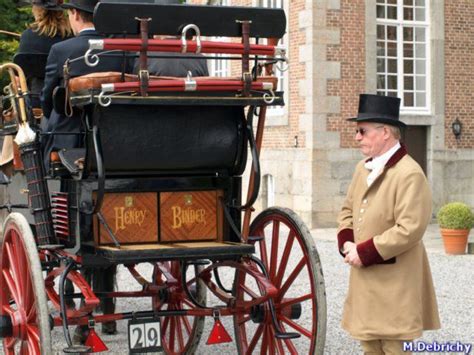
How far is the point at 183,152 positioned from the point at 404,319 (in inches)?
62.1

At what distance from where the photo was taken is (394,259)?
5215 millimetres

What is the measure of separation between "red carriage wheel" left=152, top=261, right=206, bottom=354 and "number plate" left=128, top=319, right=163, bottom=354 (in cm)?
72

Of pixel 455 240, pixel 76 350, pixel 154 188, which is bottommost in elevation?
pixel 455 240

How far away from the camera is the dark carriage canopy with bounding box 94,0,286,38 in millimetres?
5422

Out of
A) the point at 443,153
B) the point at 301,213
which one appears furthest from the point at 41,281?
the point at 443,153

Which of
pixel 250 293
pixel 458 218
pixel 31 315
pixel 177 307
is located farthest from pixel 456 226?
pixel 31 315

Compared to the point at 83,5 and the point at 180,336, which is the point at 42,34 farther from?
the point at 180,336

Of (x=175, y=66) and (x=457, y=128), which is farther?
(x=457, y=128)

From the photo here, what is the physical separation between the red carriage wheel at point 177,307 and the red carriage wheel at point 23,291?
3.26 feet

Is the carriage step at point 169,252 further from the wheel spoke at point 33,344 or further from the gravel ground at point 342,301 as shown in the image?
the gravel ground at point 342,301

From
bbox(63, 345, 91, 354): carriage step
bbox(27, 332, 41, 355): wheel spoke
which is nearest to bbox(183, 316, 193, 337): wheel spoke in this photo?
bbox(27, 332, 41, 355): wheel spoke

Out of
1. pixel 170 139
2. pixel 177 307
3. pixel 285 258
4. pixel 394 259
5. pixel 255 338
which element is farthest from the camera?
pixel 177 307

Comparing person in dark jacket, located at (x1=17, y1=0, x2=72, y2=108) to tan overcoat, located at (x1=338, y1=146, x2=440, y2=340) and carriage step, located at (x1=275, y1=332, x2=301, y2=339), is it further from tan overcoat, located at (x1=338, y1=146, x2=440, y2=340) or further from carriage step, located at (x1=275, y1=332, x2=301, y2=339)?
tan overcoat, located at (x1=338, y1=146, x2=440, y2=340)

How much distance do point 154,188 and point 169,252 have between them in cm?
46
